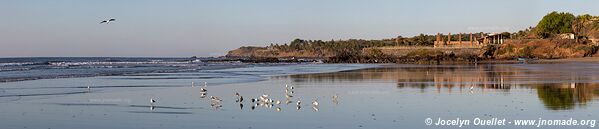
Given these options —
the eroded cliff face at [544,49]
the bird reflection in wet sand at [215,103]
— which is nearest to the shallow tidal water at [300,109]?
the bird reflection in wet sand at [215,103]

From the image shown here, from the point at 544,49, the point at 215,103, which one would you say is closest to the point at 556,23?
the point at 544,49

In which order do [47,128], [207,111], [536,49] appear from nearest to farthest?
[47,128], [207,111], [536,49]

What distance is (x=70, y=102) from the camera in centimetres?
2009

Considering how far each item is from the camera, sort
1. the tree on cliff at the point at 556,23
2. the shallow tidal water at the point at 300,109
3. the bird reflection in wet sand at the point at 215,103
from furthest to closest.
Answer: the tree on cliff at the point at 556,23 < the bird reflection in wet sand at the point at 215,103 < the shallow tidal water at the point at 300,109

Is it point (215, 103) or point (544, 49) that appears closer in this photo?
point (215, 103)

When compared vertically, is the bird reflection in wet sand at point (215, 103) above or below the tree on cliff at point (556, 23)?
below

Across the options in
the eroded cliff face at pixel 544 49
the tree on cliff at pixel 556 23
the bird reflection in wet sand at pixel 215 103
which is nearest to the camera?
the bird reflection in wet sand at pixel 215 103

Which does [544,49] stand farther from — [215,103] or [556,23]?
[215,103]

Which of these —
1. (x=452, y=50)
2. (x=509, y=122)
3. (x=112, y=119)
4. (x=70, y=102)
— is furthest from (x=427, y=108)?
(x=452, y=50)

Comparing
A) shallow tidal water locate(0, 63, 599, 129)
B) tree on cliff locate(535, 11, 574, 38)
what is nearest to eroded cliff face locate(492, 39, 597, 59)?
tree on cliff locate(535, 11, 574, 38)

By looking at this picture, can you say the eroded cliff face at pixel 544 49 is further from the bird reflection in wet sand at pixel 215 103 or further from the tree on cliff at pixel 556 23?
the bird reflection in wet sand at pixel 215 103

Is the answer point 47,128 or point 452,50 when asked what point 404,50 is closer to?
point 452,50

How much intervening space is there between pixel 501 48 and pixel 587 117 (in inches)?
3230

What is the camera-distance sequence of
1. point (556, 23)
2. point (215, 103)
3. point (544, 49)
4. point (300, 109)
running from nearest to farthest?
point (300, 109) < point (215, 103) < point (544, 49) < point (556, 23)
